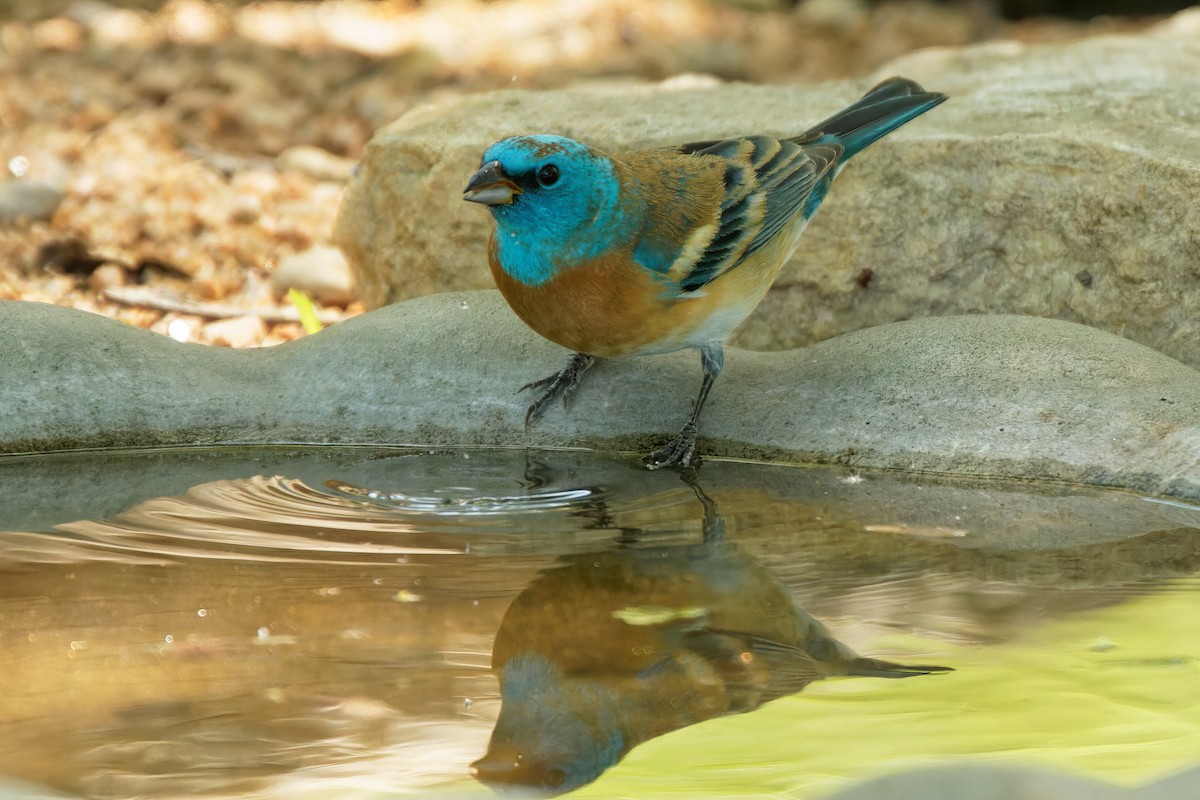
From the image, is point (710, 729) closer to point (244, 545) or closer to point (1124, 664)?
point (1124, 664)

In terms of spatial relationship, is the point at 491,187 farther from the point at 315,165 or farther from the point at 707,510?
the point at 315,165

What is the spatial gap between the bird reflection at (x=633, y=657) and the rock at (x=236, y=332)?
2786mm

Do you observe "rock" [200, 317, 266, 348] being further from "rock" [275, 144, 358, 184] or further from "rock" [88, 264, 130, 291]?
"rock" [275, 144, 358, 184]

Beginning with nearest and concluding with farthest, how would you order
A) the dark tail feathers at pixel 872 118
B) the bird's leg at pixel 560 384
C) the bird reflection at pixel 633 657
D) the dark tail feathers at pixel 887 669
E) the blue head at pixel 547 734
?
the blue head at pixel 547 734
the bird reflection at pixel 633 657
the dark tail feathers at pixel 887 669
the bird's leg at pixel 560 384
the dark tail feathers at pixel 872 118

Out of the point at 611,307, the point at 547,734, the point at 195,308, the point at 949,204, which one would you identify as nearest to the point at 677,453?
the point at 611,307

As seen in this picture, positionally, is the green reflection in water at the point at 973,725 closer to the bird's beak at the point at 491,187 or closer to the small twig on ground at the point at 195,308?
the bird's beak at the point at 491,187

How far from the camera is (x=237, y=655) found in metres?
2.52

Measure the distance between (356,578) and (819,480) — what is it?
1.31 metres

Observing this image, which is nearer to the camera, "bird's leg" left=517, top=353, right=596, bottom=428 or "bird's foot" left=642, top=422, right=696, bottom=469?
"bird's foot" left=642, top=422, right=696, bottom=469

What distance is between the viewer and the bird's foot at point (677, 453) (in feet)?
12.2

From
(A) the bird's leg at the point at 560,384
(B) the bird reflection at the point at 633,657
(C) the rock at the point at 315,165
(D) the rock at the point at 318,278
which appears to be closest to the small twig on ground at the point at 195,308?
(D) the rock at the point at 318,278

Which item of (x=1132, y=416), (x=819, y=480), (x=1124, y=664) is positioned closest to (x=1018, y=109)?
(x=1132, y=416)

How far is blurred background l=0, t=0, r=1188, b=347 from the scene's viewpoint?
585 cm

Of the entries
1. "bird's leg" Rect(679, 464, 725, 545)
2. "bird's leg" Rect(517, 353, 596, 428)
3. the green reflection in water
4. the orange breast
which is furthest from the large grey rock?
the green reflection in water
